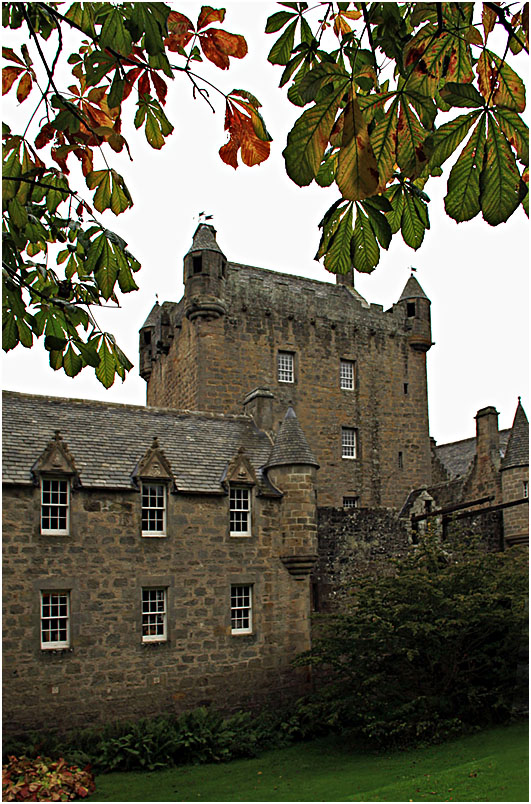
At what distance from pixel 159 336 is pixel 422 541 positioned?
17.2 m

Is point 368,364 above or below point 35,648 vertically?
above

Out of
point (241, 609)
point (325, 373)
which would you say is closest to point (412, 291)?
point (325, 373)

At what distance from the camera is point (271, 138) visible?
13.1 feet

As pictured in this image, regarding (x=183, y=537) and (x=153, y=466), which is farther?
(x=183, y=537)

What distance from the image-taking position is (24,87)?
14.9ft

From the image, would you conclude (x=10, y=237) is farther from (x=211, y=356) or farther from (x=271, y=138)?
(x=211, y=356)

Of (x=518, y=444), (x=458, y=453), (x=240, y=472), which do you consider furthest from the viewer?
(x=458, y=453)

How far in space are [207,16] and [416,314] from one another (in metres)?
32.9

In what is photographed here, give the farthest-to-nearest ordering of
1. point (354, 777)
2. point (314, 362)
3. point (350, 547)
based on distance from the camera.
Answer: point (314, 362) < point (350, 547) < point (354, 777)

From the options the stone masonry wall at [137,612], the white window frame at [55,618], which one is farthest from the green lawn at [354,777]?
the white window frame at [55,618]

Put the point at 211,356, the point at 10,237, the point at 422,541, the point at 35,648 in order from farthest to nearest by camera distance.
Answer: the point at 211,356 → the point at 422,541 → the point at 35,648 → the point at 10,237

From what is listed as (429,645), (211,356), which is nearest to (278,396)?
(211,356)

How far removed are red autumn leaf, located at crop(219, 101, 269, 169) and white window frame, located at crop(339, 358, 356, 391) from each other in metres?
29.4

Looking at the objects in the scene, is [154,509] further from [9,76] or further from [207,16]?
[207,16]
